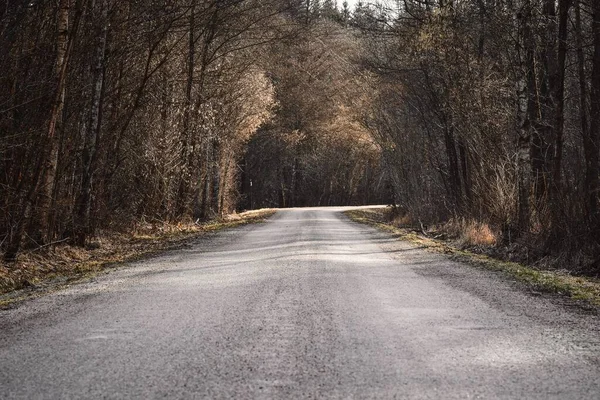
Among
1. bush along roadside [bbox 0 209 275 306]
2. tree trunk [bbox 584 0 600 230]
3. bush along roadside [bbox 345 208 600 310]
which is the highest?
tree trunk [bbox 584 0 600 230]

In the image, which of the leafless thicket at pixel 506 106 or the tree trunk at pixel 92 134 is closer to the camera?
the leafless thicket at pixel 506 106

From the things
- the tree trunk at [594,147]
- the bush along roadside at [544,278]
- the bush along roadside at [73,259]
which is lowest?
the bush along roadside at [544,278]

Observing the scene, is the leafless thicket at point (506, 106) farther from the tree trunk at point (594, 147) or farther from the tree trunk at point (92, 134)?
the tree trunk at point (92, 134)

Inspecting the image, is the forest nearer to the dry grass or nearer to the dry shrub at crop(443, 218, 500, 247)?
the dry shrub at crop(443, 218, 500, 247)

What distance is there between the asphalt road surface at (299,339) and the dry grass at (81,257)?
1099mm

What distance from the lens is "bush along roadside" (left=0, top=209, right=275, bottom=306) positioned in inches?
357

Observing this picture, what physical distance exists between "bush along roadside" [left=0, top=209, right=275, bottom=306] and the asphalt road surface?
2.73 ft

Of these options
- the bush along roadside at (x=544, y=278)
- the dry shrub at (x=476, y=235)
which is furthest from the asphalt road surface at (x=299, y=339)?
the dry shrub at (x=476, y=235)

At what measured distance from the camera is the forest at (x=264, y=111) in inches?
439

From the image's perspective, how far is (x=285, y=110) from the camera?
50719mm

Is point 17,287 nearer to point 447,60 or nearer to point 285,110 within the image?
point 447,60

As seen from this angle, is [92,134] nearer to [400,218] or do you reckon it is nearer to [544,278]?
[544,278]

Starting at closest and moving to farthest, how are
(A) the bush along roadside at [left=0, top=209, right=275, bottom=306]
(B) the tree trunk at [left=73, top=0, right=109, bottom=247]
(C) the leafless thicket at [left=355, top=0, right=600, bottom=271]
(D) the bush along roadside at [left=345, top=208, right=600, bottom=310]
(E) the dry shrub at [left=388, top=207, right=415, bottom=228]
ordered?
(D) the bush along roadside at [left=345, top=208, right=600, bottom=310], (A) the bush along roadside at [left=0, top=209, right=275, bottom=306], (C) the leafless thicket at [left=355, top=0, right=600, bottom=271], (B) the tree trunk at [left=73, top=0, right=109, bottom=247], (E) the dry shrub at [left=388, top=207, right=415, bottom=228]

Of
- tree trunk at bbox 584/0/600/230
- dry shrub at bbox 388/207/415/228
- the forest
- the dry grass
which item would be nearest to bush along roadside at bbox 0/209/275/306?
the dry grass
